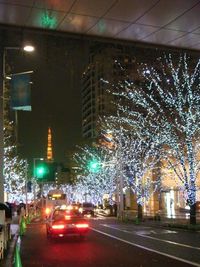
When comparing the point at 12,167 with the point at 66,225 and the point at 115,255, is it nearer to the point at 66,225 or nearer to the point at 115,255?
the point at 66,225

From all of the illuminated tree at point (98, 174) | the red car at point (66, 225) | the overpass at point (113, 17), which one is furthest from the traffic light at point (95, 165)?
the overpass at point (113, 17)

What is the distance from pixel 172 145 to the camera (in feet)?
107

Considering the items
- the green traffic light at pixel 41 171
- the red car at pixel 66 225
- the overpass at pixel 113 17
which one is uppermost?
the overpass at pixel 113 17

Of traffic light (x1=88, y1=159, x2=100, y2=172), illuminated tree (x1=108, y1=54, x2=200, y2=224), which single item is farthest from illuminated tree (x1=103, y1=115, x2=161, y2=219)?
illuminated tree (x1=108, y1=54, x2=200, y2=224)

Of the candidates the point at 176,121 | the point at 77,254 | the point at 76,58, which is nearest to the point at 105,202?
the point at 176,121

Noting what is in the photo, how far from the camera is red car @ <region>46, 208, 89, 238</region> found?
2489 centimetres

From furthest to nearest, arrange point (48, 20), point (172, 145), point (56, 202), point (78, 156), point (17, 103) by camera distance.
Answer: point (78, 156) < point (56, 202) < point (172, 145) < point (17, 103) < point (48, 20)

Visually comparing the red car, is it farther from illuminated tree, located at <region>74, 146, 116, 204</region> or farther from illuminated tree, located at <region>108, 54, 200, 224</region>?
illuminated tree, located at <region>74, 146, 116, 204</region>

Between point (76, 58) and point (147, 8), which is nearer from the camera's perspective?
point (147, 8)

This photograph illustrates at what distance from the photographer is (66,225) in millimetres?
25062

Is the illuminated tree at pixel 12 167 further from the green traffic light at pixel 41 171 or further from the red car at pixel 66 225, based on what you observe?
the red car at pixel 66 225

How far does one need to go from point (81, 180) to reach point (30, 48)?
76.5 meters

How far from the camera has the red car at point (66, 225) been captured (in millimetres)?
24891

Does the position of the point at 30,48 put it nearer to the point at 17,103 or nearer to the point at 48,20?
the point at 48,20
